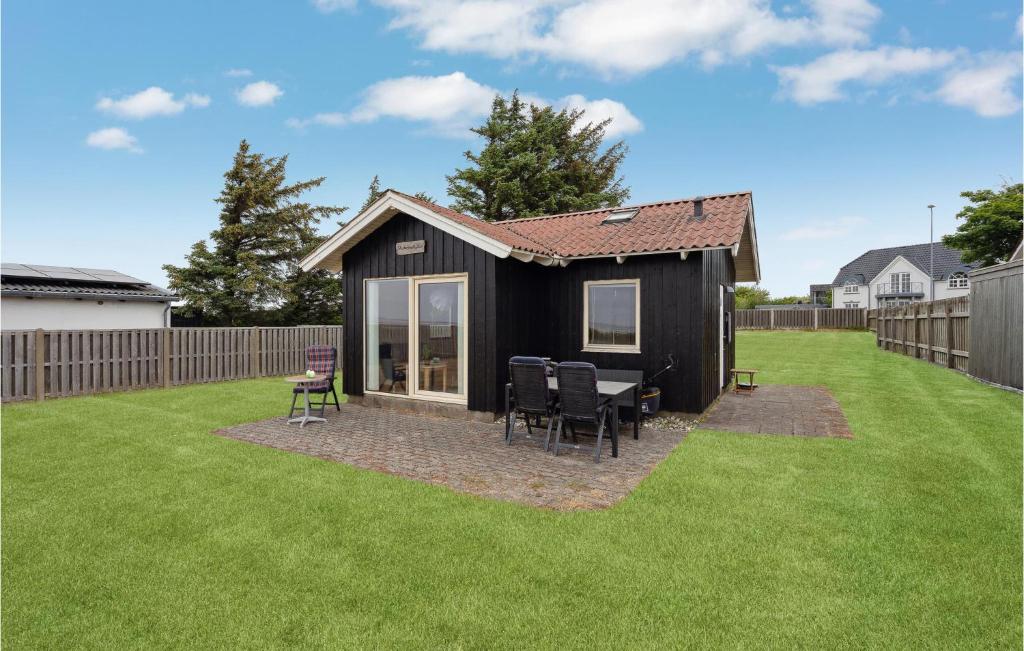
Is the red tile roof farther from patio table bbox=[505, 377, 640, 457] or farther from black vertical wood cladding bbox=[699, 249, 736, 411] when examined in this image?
patio table bbox=[505, 377, 640, 457]

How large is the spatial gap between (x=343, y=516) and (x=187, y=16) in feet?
46.5

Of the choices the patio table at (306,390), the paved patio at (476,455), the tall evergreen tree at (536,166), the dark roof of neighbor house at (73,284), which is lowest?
the paved patio at (476,455)

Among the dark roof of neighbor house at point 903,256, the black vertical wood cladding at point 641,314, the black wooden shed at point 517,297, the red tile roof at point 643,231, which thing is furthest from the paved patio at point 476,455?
the dark roof of neighbor house at point 903,256

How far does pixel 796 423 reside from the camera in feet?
24.6

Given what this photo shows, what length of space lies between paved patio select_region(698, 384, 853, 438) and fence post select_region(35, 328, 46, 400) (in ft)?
40.8

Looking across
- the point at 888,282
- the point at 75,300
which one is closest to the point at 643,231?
the point at 75,300

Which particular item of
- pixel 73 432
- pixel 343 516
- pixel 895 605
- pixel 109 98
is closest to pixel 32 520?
pixel 343 516

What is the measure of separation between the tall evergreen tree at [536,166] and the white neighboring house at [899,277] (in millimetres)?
36248

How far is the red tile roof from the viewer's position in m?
7.88

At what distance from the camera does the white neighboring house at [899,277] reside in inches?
1785

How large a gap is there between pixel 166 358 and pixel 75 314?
6457mm

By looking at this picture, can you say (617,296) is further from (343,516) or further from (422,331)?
(343,516)

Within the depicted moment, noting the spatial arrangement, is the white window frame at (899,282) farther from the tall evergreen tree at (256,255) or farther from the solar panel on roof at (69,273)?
the solar panel on roof at (69,273)

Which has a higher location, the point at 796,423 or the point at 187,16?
the point at 187,16
